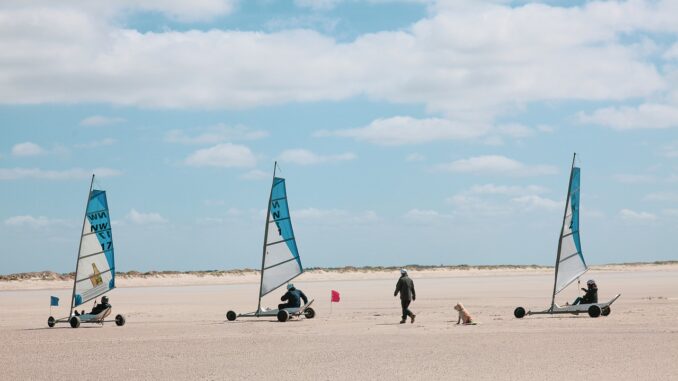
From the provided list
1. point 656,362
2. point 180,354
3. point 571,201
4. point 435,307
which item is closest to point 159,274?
point 435,307

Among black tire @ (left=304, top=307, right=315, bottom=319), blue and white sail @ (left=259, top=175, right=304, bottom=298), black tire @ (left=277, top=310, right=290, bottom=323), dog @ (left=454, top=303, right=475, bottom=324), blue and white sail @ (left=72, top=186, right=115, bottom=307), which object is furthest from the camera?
blue and white sail @ (left=259, top=175, right=304, bottom=298)

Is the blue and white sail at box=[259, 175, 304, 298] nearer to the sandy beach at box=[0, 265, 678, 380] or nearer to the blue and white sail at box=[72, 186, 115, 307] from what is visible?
the sandy beach at box=[0, 265, 678, 380]

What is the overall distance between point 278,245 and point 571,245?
7.79 m

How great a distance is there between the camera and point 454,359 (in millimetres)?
14086

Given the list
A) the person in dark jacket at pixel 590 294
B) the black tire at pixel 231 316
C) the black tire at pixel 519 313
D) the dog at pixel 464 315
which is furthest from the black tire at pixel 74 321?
the person in dark jacket at pixel 590 294

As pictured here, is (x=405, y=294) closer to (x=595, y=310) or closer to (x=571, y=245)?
(x=595, y=310)

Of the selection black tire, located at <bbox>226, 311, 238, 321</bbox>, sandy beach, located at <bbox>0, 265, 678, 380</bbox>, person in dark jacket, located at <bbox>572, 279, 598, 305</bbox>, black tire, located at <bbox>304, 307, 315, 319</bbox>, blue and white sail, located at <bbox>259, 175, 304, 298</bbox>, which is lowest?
sandy beach, located at <bbox>0, 265, 678, 380</bbox>

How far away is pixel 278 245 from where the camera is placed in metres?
25.1

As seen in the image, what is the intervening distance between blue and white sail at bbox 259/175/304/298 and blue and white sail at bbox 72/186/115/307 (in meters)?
4.19

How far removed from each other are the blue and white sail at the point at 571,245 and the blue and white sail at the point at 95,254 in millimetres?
11826

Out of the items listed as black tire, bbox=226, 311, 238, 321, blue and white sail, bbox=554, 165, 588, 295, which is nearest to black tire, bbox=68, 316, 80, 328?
black tire, bbox=226, 311, 238, 321

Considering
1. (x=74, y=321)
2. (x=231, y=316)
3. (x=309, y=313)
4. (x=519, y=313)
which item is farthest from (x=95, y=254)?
(x=519, y=313)

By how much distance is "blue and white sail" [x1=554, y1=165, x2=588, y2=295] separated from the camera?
23047 millimetres

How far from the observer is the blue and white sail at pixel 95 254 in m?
24.2
